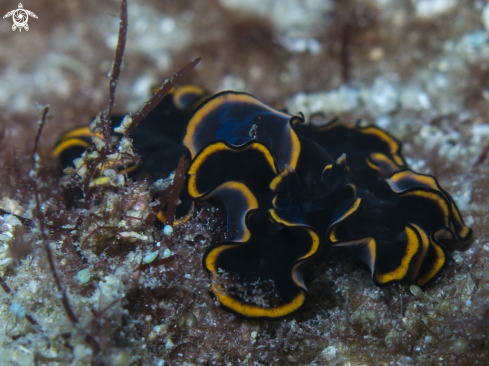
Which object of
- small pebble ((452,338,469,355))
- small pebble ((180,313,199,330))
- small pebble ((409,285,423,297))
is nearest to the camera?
small pebble ((452,338,469,355))

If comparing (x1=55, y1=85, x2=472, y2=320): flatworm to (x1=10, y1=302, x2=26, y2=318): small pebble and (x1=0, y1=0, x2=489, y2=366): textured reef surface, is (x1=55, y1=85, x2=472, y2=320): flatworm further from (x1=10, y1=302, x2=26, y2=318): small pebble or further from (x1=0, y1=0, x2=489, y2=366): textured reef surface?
(x1=10, y1=302, x2=26, y2=318): small pebble

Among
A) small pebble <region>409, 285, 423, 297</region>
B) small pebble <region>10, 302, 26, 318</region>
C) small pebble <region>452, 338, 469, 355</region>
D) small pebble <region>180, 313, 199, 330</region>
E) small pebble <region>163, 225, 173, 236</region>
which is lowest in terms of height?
small pebble <region>452, 338, 469, 355</region>

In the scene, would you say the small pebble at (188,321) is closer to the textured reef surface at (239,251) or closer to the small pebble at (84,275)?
the textured reef surface at (239,251)

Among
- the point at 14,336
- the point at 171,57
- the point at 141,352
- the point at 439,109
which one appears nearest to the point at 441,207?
the point at 141,352

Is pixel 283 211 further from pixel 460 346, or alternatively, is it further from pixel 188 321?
pixel 460 346

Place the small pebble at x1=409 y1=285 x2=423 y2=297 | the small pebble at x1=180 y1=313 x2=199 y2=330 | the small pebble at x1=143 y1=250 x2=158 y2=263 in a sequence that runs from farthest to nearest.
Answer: the small pebble at x1=409 y1=285 x2=423 y2=297, the small pebble at x1=180 y1=313 x2=199 y2=330, the small pebble at x1=143 y1=250 x2=158 y2=263

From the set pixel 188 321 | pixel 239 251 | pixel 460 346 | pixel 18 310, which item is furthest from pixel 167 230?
pixel 460 346

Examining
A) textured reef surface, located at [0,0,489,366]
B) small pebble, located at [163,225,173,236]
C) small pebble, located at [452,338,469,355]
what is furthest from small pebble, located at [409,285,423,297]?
small pebble, located at [163,225,173,236]

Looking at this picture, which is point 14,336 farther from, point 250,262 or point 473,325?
point 473,325

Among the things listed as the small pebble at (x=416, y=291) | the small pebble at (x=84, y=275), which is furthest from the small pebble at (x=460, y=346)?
Answer: the small pebble at (x=84, y=275)
